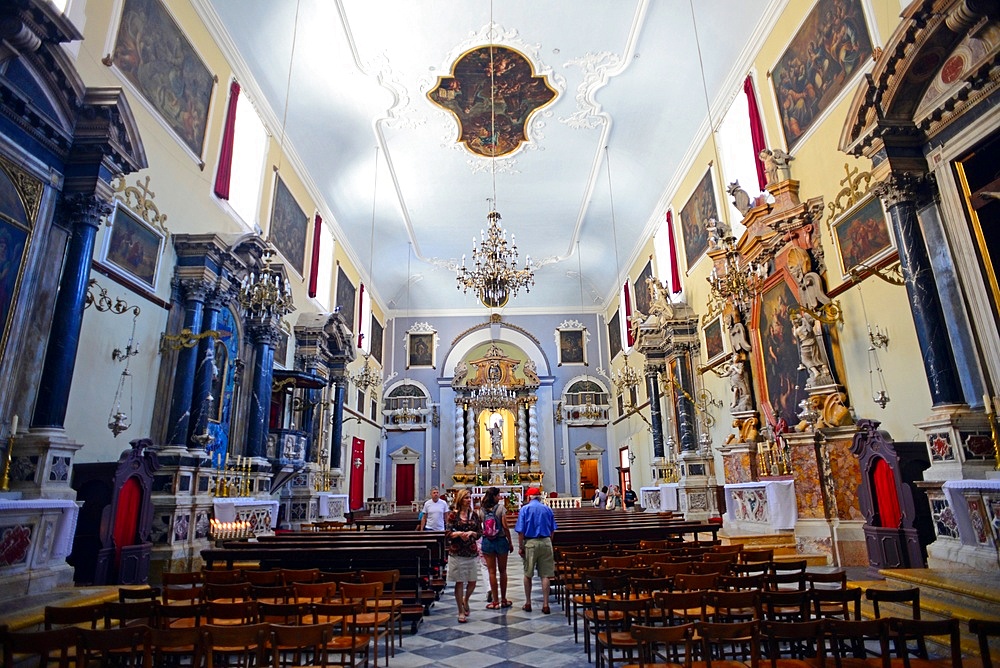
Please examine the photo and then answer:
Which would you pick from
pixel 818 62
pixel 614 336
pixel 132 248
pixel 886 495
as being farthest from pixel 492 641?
pixel 614 336

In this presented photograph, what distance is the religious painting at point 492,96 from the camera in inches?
508

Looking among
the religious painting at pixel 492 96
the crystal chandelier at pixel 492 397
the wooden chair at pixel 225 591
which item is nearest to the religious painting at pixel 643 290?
the religious painting at pixel 492 96

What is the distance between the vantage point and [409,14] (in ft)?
37.5

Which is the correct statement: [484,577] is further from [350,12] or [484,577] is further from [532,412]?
[532,412]

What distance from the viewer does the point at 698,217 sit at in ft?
44.4

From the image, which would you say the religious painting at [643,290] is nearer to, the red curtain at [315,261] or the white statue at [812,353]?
the white statue at [812,353]

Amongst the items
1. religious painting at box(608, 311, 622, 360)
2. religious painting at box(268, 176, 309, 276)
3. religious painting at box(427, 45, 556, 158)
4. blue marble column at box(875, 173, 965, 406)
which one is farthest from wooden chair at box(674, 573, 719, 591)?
religious painting at box(608, 311, 622, 360)

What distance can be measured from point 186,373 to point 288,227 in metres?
5.80

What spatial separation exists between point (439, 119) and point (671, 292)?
25.0 ft

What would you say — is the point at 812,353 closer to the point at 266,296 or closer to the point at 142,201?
the point at 266,296

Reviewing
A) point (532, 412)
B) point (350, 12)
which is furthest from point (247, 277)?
point (532, 412)

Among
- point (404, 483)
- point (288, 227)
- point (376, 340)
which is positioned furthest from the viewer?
point (404, 483)

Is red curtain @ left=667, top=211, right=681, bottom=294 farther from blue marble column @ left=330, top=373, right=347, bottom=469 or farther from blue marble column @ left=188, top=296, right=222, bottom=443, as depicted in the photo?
blue marble column @ left=188, top=296, right=222, bottom=443

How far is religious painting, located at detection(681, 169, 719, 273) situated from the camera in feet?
41.8
